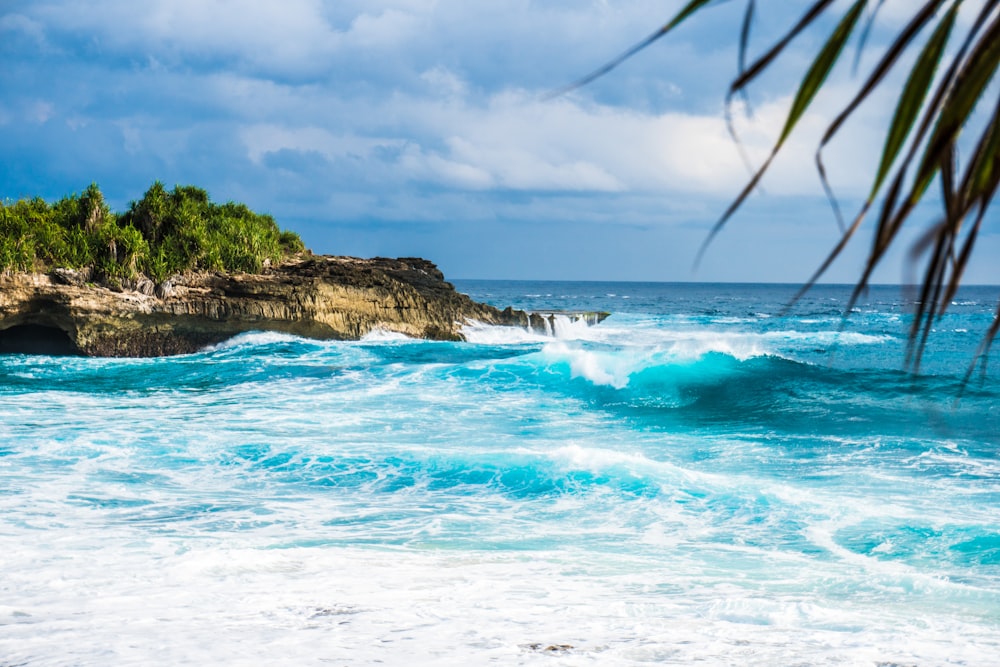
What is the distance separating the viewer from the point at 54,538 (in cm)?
677

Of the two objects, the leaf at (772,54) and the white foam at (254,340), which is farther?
the white foam at (254,340)

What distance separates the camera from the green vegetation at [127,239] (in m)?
22.2

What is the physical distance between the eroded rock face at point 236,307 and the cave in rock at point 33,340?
131mm

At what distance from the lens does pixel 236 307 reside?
24.1 meters

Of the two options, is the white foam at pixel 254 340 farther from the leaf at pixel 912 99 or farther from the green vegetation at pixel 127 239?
the leaf at pixel 912 99

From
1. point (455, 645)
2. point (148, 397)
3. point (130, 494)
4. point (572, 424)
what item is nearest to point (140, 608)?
point (455, 645)

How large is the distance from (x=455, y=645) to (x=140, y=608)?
1.87 m

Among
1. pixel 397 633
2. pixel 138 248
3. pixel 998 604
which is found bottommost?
pixel 998 604

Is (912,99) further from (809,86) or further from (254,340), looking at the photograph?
(254,340)

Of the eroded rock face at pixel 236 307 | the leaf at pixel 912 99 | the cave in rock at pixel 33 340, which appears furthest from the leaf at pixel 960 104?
the cave in rock at pixel 33 340

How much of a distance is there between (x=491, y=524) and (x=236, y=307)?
58.4 ft

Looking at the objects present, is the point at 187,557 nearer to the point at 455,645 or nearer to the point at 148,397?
the point at 455,645

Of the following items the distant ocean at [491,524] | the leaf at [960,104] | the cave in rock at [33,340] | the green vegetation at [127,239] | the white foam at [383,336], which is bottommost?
the distant ocean at [491,524]

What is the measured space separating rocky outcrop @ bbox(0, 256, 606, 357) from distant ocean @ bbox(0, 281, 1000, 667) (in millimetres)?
3689
